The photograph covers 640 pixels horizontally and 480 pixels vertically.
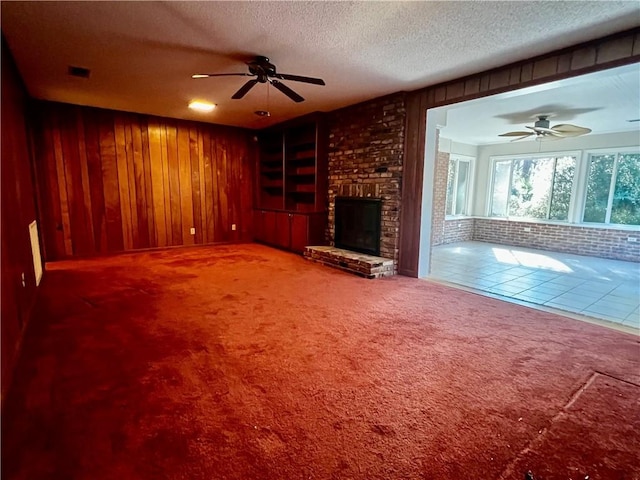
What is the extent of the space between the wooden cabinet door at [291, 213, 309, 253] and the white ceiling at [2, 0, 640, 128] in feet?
7.39

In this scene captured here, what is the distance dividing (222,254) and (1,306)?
Result: 12.5 feet

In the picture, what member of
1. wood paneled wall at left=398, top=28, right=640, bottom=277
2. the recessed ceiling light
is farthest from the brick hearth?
the recessed ceiling light

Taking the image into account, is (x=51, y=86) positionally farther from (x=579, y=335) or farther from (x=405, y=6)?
(x=579, y=335)

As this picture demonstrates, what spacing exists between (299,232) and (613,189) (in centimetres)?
618

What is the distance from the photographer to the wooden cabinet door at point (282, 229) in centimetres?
615

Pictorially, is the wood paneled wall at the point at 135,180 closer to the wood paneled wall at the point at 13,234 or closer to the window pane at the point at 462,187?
the wood paneled wall at the point at 13,234

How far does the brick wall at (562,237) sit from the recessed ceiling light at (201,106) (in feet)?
21.6

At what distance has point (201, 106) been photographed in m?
5.07

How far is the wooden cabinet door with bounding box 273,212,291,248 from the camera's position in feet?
20.2

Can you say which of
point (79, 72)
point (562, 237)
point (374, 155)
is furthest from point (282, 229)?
point (562, 237)

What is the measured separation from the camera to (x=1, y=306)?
2016 millimetres

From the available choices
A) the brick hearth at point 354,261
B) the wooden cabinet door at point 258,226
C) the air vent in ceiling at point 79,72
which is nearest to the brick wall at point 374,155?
the brick hearth at point 354,261

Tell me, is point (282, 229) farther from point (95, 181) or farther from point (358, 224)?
point (95, 181)

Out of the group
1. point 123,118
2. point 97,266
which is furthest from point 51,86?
point 97,266
